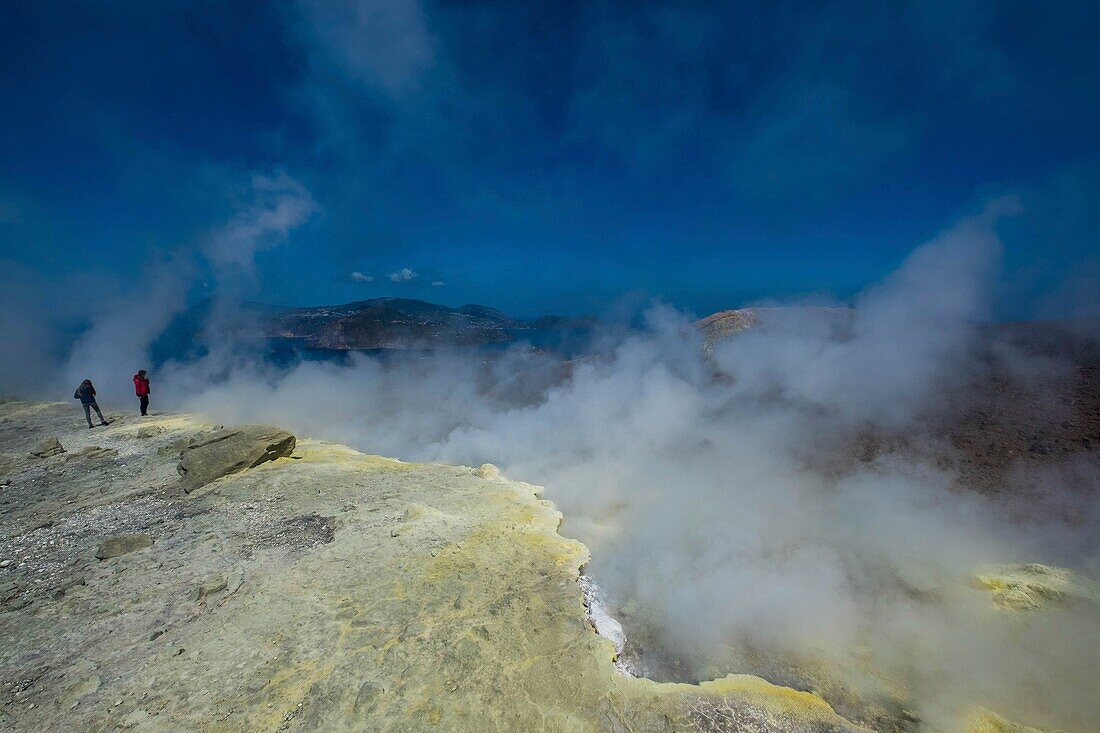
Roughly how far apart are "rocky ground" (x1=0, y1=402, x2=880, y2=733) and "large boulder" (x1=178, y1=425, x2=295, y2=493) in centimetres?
37

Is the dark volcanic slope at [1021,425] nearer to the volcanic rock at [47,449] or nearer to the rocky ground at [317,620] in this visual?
the rocky ground at [317,620]

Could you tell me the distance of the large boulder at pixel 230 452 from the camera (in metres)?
11.2

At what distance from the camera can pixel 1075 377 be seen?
815 cm

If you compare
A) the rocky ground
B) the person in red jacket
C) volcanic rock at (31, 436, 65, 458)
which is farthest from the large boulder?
the person in red jacket

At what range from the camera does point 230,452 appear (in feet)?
38.7

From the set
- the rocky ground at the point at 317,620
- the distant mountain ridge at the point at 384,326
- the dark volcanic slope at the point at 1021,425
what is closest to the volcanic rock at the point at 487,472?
the rocky ground at the point at 317,620

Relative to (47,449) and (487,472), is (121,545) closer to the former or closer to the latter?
(487,472)

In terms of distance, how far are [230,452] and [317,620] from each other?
8221 mm

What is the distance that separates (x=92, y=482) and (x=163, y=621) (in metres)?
8.82

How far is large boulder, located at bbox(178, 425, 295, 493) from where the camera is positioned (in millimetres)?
11195

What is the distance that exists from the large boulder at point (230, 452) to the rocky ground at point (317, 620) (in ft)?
1.21

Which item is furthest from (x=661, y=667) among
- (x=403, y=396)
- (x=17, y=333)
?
(x=17, y=333)

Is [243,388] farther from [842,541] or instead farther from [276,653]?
[842,541]

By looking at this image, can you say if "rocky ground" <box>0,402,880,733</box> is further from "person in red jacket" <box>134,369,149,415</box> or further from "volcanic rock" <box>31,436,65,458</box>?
"person in red jacket" <box>134,369,149,415</box>
